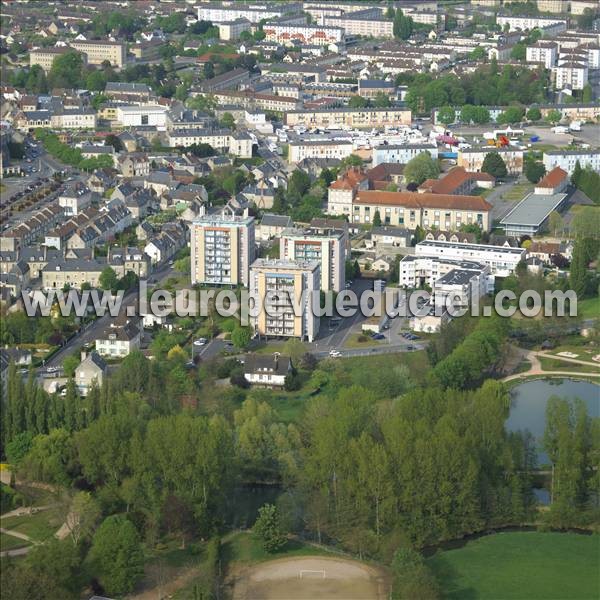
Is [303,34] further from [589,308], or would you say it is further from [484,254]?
[589,308]

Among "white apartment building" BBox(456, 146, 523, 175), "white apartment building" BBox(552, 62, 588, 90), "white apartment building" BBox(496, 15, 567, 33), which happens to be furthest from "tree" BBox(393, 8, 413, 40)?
"white apartment building" BBox(456, 146, 523, 175)

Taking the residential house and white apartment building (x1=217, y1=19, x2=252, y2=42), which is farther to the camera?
white apartment building (x1=217, y1=19, x2=252, y2=42)

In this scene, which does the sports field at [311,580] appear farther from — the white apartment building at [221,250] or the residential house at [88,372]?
the white apartment building at [221,250]

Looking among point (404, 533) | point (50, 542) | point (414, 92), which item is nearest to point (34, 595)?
point (50, 542)

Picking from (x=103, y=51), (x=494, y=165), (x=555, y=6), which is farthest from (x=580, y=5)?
(x=494, y=165)

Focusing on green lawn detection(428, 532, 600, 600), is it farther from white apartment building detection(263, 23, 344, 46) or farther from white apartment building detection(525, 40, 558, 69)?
white apartment building detection(263, 23, 344, 46)

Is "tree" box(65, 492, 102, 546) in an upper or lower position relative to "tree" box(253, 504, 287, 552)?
upper
